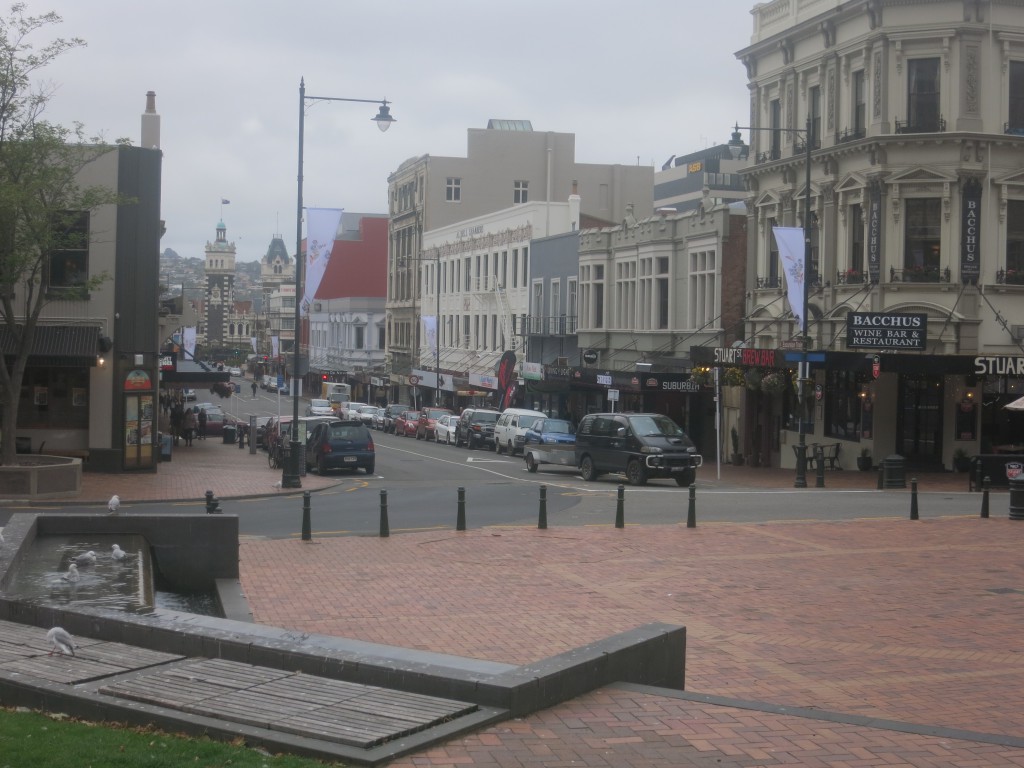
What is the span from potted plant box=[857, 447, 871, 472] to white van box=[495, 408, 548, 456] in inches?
514

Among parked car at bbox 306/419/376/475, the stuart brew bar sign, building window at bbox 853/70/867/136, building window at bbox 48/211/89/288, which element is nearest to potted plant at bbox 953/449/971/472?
the stuart brew bar sign

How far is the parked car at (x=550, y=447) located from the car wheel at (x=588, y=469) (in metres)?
1.00

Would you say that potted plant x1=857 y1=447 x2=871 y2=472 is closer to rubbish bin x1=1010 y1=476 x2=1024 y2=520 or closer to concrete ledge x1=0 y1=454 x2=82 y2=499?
rubbish bin x1=1010 y1=476 x2=1024 y2=520

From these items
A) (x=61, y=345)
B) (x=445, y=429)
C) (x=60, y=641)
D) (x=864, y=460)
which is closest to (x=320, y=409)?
(x=445, y=429)

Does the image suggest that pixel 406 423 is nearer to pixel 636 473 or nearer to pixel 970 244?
pixel 636 473

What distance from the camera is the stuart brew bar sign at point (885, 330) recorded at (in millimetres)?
34531

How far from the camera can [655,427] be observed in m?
33.7

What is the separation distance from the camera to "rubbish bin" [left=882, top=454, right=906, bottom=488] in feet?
103

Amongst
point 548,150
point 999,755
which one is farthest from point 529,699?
point 548,150

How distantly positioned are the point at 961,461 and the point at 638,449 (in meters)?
9.76

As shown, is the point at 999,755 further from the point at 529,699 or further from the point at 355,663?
the point at 355,663

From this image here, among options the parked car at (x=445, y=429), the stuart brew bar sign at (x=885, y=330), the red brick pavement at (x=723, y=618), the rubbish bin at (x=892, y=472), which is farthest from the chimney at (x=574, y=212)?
the red brick pavement at (x=723, y=618)

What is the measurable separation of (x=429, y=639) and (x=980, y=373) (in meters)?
26.0

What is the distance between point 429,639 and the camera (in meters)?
12.4
